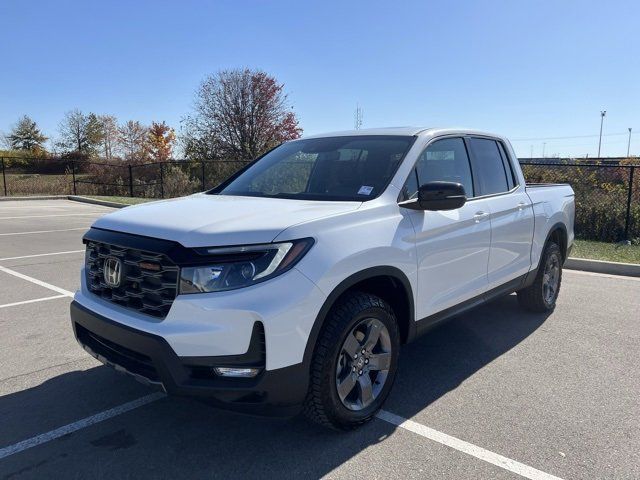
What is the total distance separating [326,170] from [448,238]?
42.6 inches

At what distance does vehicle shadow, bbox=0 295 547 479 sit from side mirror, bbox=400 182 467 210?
1346 mm

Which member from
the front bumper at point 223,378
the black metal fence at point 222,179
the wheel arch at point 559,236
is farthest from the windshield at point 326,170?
the black metal fence at point 222,179

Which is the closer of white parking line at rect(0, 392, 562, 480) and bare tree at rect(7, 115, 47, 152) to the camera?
white parking line at rect(0, 392, 562, 480)

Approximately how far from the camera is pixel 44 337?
473 centimetres

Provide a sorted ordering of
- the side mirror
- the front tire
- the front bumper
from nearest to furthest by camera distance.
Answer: the front bumper, the front tire, the side mirror

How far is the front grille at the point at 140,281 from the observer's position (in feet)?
8.97

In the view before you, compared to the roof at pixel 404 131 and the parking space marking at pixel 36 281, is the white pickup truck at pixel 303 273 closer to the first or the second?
the roof at pixel 404 131

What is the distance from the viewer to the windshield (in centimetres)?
362

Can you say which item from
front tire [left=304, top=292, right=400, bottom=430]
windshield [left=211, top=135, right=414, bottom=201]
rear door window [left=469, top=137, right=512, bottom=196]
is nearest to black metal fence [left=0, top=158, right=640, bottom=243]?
rear door window [left=469, top=137, right=512, bottom=196]

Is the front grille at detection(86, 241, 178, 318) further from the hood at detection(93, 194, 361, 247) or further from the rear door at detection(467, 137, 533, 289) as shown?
the rear door at detection(467, 137, 533, 289)

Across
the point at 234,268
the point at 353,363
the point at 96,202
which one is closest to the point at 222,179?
the point at 96,202

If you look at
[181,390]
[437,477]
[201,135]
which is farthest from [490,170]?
[201,135]

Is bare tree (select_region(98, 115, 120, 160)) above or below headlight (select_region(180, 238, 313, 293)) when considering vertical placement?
above

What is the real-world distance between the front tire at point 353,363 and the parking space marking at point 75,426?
1284 millimetres
